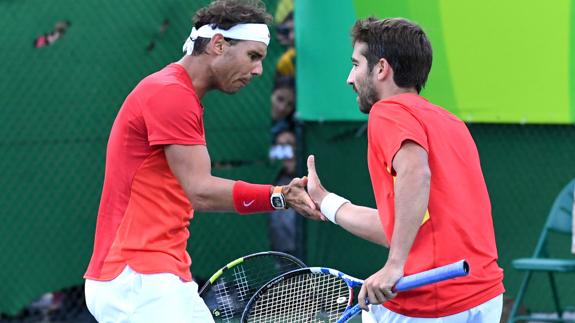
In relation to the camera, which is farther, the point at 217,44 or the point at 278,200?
the point at 217,44

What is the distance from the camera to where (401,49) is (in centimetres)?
332

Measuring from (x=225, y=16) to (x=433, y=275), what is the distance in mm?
1410

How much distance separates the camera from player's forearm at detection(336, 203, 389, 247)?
3.33m

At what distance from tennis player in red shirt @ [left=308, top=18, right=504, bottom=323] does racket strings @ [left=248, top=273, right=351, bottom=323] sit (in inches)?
18.4

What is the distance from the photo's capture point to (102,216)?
358cm

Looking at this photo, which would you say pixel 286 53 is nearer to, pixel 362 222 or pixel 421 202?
pixel 362 222

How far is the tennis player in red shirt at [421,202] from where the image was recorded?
120 inches

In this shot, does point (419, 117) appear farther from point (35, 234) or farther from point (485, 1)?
point (35, 234)

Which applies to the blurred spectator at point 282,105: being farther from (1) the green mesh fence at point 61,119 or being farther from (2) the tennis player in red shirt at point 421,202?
(2) the tennis player in red shirt at point 421,202

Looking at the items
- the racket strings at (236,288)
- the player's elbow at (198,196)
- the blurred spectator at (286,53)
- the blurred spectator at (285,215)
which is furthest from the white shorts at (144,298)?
the blurred spectator at (286,53)

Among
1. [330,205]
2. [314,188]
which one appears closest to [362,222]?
[330,205]

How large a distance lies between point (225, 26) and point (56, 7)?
3.07 metres

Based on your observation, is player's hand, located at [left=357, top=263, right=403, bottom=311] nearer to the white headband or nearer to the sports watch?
the sports watch

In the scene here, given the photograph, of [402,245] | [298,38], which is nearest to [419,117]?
[402,245]
